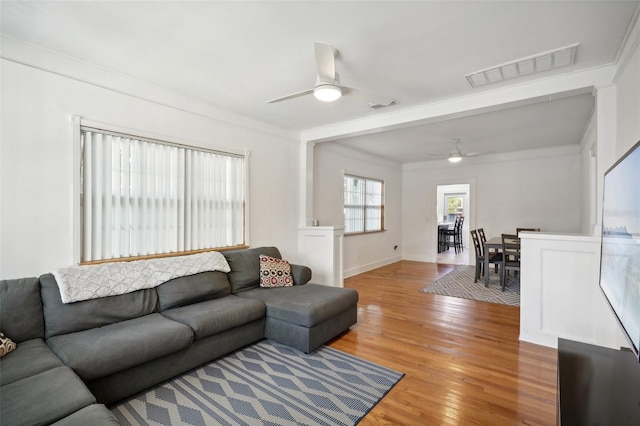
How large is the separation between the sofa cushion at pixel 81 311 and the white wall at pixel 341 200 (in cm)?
325

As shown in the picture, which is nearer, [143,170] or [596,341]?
[596,341]

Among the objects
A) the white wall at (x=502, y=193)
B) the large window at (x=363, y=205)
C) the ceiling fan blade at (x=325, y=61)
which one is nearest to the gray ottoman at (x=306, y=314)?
the ceiling fan blade at (x=325, y=61)

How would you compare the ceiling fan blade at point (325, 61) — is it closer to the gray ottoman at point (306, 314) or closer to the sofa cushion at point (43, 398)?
the gray ottoman at point (306, 314)

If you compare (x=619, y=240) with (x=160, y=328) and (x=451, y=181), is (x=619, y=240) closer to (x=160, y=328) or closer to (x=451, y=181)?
(x=160, y=328)

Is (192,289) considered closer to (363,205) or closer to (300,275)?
(300,275)

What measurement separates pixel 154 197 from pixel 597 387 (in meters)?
3.49

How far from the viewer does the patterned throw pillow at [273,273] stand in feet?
11.4

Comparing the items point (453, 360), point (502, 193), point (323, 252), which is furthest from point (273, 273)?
point (502, 193)

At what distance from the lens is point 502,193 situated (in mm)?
6688

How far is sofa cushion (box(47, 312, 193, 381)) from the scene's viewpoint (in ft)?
5.94

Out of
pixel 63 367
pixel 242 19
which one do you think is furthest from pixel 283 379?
pixel 242 19

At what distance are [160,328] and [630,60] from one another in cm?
391

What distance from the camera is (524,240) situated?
9.96 feet

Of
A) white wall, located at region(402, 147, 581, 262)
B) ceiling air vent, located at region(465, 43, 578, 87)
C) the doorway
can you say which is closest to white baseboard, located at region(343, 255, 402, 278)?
white wall, located at region(402, 147, 581, 262)
